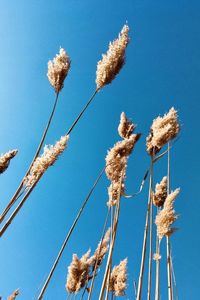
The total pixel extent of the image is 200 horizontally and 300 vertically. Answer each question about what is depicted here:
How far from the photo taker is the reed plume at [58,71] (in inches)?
132

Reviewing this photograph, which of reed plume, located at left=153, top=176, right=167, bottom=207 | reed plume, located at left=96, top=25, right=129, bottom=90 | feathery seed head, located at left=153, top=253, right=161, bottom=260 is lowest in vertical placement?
feathery seed head, located at left=153, top=253, right=161, bottom=260

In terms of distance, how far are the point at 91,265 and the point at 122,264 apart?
53 centimetres

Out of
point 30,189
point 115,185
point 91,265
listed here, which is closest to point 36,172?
point 30,189

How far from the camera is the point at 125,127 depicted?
418 cm

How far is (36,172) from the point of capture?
8.11ft

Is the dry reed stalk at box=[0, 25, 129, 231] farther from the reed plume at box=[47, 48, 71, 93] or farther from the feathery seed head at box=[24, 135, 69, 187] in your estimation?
the feathery seed head at box=[24, 135, 69, 187]

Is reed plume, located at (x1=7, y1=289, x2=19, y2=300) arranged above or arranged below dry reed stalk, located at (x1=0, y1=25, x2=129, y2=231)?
below

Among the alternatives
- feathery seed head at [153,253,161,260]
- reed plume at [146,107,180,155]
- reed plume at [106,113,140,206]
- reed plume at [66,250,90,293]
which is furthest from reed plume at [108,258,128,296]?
reed plume at [146,107,180,155]

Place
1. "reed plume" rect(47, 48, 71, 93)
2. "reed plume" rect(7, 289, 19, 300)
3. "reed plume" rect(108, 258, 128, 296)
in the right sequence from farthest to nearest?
"reed plume" rect(108, 258, 128, 296) < "reed plume" rect(7, 289, 19, 300) < "reed plume" rect(47, 48, 71, 93)

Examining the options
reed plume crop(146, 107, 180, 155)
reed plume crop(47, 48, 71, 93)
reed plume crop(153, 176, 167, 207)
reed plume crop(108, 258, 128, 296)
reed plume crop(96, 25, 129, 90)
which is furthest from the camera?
reed plume crop(108, 258, 128, 296)

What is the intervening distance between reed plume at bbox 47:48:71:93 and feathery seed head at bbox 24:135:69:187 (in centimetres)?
98

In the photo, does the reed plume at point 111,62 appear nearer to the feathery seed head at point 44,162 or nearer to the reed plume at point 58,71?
the reed plume at point 58,71

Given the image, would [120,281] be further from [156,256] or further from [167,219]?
[167,219]

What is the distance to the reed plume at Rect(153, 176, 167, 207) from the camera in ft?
14.3
